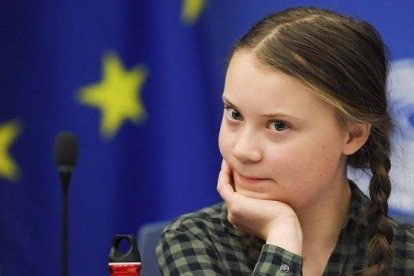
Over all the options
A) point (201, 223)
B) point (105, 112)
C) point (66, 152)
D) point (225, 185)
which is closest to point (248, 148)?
point (225, 185)

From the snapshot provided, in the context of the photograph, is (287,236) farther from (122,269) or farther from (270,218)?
(122,269)

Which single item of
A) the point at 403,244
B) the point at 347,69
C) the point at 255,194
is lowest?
the point at 403,244

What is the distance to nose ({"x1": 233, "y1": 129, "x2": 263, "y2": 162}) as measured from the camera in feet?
4.43

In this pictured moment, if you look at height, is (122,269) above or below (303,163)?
below

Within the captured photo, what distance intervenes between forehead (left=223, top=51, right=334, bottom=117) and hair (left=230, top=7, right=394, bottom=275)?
0.04ft

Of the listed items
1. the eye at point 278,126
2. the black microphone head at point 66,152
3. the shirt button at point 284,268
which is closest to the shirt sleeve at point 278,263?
the shirt button at point 284,268

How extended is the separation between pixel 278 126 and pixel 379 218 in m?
0.29

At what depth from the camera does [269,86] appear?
136cm

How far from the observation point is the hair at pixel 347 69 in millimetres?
1390

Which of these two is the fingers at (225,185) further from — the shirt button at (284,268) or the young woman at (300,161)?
the shirt button at (284,268)

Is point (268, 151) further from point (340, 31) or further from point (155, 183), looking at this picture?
point (155, 183)

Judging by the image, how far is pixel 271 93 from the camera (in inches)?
53.2

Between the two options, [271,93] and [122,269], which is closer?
[122,269]

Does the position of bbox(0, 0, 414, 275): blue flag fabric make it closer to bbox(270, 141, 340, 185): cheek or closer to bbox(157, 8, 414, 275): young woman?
bbox(157, 8, 414, 275): young woman
